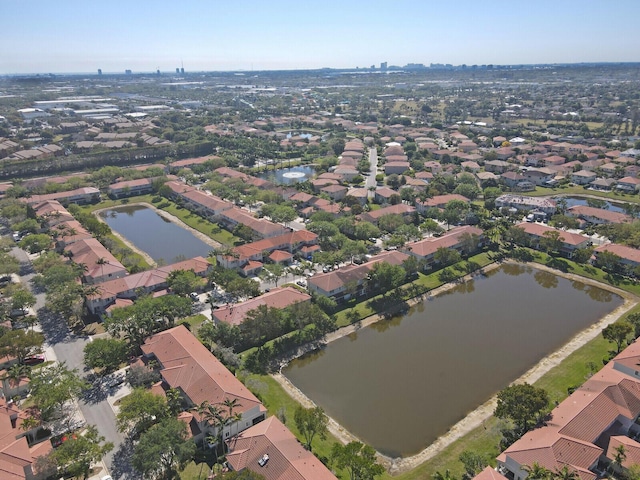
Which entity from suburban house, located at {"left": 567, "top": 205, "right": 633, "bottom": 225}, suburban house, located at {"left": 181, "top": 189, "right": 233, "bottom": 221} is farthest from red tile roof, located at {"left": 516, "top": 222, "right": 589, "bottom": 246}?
suburban house, located at {"left": 181, "top": 189, "right": 233, "bottom": 221}

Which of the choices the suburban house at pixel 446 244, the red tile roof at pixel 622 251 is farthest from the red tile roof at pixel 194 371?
the red tile roof at pixel 622 251

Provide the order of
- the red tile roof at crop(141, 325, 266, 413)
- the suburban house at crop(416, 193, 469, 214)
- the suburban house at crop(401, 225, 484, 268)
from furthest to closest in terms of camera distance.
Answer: the suburban house at crop(416, 193, 469, 214) < the suburban house at crop(401, 225, 484, 268) < the red tile roof at crop(141, 325, 266, 413)

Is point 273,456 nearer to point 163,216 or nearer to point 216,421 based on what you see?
point 216,421

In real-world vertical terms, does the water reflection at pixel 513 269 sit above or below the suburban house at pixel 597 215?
below

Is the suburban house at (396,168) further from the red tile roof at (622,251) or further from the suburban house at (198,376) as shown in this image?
the suburban house at (198,376)

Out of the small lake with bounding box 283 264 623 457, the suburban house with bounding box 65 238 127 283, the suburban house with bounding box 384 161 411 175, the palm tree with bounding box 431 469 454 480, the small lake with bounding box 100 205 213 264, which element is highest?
the suburban house with bounding box 384 161 411 175

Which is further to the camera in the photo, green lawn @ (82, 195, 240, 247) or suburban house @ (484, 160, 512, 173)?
suburban house @ (484, 160, 512, 173)

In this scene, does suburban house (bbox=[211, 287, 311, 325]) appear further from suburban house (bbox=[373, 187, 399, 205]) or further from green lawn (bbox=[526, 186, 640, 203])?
green lawn (bbox=[526, 186, 640, 203])
